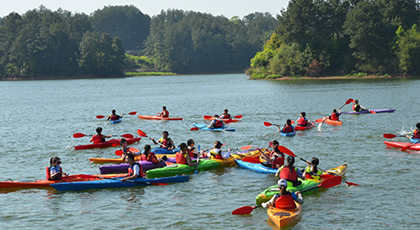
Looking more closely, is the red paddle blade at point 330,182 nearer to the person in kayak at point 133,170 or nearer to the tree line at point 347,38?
the person in kayak at point 133,170

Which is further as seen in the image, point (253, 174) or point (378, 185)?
point (253, 174)

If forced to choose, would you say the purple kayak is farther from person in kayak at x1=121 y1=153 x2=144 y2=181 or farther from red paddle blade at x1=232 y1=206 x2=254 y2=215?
red paddle blade at x1=232 y1=206 x2=254 y2=215

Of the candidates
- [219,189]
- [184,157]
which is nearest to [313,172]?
[219,189]

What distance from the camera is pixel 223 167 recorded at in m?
19.3

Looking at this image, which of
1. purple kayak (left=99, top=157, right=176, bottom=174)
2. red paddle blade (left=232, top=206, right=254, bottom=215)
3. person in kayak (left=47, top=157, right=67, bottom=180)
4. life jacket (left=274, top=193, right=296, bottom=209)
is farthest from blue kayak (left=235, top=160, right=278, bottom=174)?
person in kayak (left=47, top=157, right=67, bottom=180)

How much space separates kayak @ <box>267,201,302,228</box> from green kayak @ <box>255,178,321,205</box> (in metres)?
0.99

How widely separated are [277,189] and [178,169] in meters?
5.17

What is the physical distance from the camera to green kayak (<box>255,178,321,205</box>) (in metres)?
14.0

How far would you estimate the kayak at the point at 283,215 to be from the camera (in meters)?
12.4

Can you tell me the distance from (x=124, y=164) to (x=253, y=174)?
5.36 meters

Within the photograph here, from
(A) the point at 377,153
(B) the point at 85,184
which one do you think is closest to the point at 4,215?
(B) the point at 85,184

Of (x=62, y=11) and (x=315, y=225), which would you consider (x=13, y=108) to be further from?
(x=62, y=11)

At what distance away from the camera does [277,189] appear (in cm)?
1420

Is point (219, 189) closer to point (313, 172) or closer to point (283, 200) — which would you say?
point (313, 172)
